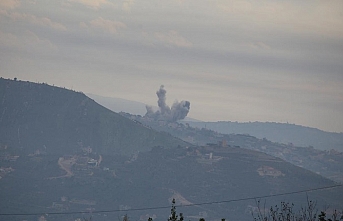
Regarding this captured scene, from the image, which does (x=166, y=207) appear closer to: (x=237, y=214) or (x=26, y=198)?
(x=237, y=214)

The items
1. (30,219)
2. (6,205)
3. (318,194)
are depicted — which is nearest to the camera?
(30,219)

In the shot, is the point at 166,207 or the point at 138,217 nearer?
the point at 138,217

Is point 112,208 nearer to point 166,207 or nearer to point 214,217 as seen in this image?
point 166,207

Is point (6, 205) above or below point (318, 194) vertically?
below

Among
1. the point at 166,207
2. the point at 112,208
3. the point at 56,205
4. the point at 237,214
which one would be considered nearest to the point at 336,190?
the point at 237,214

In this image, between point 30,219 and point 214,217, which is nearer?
point 30,219

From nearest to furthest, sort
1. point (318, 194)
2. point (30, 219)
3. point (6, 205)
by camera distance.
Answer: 1. point (30, 219)
2. point (6, 205)
3. point (318, 194)

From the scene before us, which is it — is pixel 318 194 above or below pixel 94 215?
above

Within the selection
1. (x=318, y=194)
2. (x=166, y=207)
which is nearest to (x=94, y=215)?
(x=166, y=207)

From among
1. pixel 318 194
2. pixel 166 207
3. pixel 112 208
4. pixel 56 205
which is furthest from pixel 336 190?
pixel 56 205
